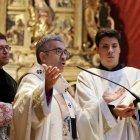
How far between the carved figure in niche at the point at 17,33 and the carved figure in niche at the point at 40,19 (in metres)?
0.19

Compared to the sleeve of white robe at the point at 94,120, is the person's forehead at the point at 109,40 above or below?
above

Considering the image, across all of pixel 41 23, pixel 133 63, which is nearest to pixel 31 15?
pixel 41 23

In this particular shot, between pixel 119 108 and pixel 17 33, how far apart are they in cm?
527

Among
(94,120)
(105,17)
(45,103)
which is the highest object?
(105,17)

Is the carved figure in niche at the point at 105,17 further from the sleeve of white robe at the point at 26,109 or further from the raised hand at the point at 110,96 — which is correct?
the sleeve of white robe at the point at 26,109

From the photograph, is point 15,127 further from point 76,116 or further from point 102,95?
point 102,95

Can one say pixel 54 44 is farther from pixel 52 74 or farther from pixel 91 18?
pixel 91 18

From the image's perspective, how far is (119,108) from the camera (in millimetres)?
2596

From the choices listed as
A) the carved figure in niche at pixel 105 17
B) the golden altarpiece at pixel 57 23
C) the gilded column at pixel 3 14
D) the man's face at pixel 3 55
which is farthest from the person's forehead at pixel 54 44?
the carved figure in niche at pixel 105 17

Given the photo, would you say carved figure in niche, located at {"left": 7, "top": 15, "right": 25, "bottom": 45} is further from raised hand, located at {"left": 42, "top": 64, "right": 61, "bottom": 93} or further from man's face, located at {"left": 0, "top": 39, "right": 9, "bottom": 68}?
raised hand, located at {"left": 42, "top": 64, "right": 61, "bottom": 93}

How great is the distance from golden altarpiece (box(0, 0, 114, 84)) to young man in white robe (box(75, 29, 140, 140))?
14.3 feet

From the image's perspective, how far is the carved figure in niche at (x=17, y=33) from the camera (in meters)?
7.56

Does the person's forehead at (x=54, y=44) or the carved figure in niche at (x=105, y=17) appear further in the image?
the carved figure in niche at (x=105, y=17)

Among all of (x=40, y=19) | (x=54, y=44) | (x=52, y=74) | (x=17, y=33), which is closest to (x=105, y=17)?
(x=40, y=19)
